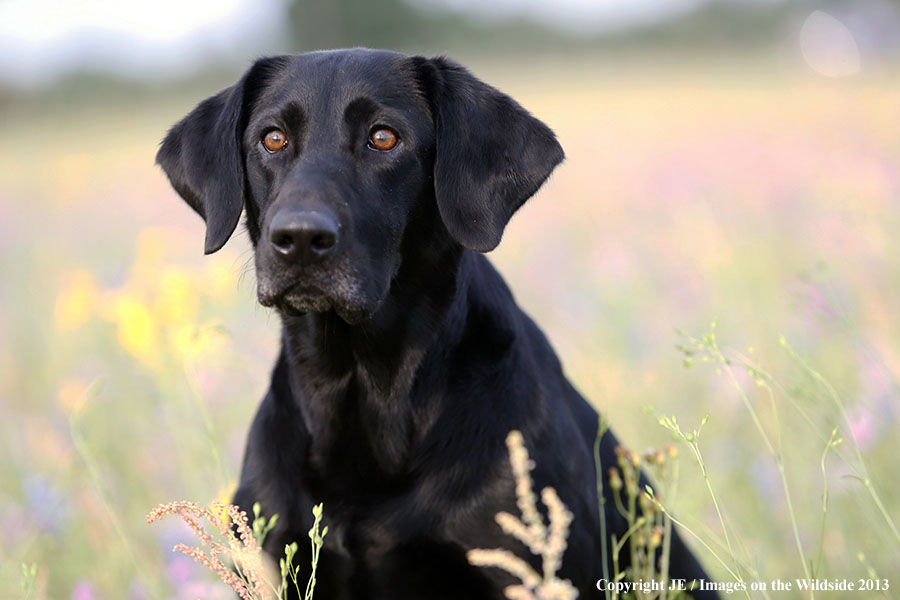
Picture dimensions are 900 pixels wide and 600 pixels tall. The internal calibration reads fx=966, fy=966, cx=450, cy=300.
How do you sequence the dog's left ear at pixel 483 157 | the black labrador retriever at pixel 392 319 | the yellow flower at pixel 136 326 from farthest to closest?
the yellow flower at pixel 136 326 < the dog's left ear at pixel 483 157 < the black labrador retriever at pixel 392 319

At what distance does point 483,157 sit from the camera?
2.65 metres

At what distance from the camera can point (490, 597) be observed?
7.85ft

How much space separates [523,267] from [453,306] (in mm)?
5028

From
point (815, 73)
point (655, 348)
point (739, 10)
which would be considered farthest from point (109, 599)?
point (739, 10)

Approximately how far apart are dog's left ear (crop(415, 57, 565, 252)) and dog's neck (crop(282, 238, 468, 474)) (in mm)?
151

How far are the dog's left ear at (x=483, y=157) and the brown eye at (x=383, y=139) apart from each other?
13 cm

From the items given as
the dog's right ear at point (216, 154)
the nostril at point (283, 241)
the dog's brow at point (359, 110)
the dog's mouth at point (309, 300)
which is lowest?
the dog's mouth at point (309, 300)

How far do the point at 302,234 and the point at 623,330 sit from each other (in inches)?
129

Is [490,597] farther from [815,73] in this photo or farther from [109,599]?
[815,73]

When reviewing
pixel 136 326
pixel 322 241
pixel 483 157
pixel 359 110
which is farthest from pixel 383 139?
pixel 136 326

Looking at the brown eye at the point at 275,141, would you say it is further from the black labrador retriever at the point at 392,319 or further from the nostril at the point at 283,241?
the nostril at the point at 283,241

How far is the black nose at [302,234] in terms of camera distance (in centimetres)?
227

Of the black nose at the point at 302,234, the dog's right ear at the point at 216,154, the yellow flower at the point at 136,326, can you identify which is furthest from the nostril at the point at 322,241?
the yellow flower at the point at 136,326

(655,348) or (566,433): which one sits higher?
(566,433)
